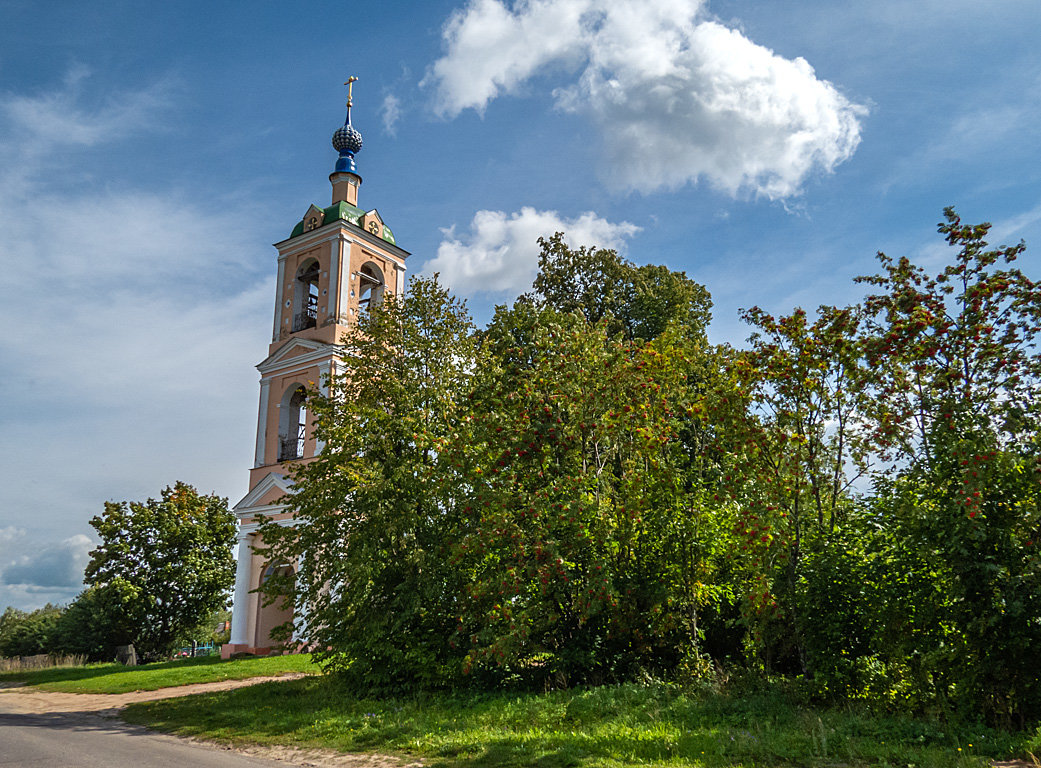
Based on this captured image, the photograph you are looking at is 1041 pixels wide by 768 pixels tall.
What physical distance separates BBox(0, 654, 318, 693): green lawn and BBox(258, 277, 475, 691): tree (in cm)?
429

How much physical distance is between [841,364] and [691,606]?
4.53m

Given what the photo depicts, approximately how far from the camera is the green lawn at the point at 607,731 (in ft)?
24.6

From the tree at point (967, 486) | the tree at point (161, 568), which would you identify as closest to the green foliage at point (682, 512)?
the tree at point (967, 486)

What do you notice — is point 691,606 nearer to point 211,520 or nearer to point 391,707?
point 391,707

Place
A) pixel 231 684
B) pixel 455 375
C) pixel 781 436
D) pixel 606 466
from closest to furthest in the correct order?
1. pixel 781 436
2. pixel 606 466
3. pixel 455 375
4. pixel 231 684

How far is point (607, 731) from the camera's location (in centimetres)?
884

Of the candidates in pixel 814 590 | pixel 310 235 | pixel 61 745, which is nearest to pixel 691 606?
pixel 814 590

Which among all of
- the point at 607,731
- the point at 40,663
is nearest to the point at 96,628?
the point at 40,663

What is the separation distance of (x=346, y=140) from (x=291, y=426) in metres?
12.8

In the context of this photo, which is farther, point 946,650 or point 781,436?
point 781,436

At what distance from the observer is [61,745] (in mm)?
10086

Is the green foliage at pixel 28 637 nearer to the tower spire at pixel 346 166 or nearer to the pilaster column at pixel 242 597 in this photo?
the pilaster column at pixel 242 597

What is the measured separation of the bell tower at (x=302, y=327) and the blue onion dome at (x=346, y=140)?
1.7 inches

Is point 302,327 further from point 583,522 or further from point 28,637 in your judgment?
point 28,637
